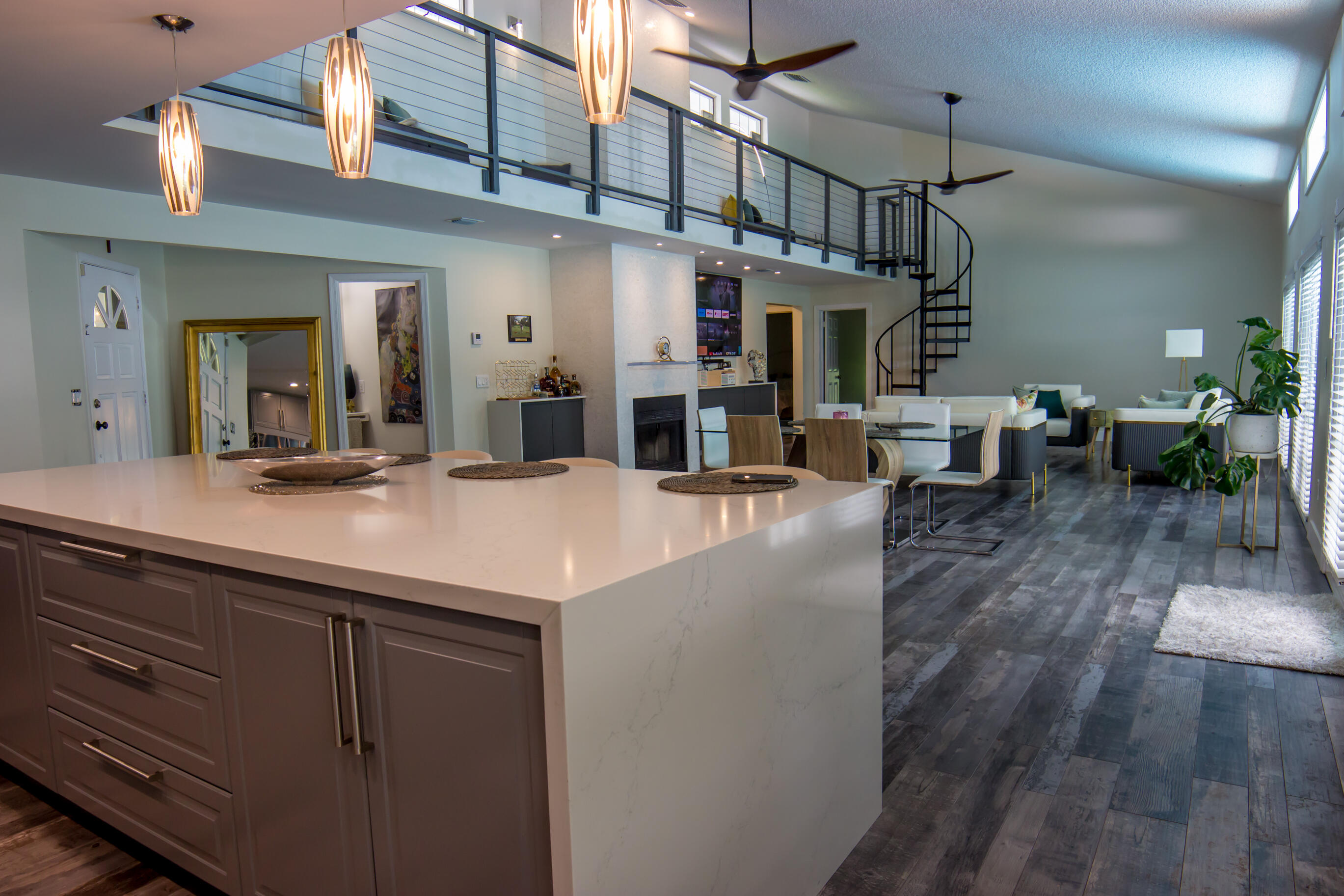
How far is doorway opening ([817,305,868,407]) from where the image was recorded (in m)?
13.7

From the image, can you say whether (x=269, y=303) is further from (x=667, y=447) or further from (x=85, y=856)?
(x=85, y=856)

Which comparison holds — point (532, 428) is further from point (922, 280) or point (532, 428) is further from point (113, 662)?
point (922, 280)

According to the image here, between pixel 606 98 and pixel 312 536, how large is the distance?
107 cm

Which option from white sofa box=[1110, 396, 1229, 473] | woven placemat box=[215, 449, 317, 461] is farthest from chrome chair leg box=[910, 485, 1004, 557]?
woven placemat box=[215, 449, 317, 461]

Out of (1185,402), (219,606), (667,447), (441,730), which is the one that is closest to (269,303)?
(667,447)

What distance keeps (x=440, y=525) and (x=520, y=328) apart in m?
6.34

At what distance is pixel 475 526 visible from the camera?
1.71m

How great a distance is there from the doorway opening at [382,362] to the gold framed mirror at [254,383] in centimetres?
22

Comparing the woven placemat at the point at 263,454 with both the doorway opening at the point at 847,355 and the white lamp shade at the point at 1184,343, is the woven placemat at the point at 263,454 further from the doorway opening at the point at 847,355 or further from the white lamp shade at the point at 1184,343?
the doorway opening at the point at 847,355

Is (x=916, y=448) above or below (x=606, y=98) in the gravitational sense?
below

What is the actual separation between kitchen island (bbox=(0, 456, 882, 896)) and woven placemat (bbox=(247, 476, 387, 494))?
0.31 feet

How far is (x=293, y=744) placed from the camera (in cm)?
155

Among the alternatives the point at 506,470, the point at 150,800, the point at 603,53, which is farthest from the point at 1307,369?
the point at 150,800

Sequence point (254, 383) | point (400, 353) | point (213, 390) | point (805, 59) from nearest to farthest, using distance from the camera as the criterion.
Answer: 1. point (805, 59)
2. point (213, 390)
3. point (254, 383)
4. point (400, 353)
